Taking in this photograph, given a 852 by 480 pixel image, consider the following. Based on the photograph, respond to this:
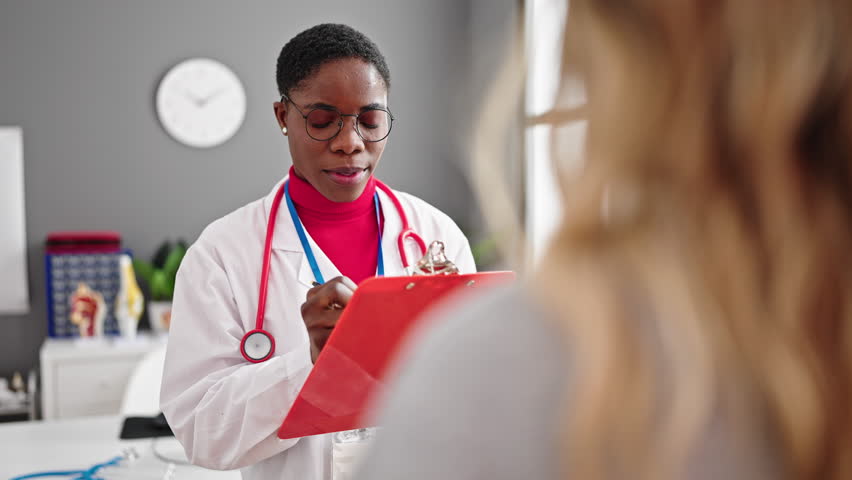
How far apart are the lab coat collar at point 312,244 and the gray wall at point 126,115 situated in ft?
6.95

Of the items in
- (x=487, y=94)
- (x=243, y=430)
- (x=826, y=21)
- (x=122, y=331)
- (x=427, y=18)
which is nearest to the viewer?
(x=826, y=21)

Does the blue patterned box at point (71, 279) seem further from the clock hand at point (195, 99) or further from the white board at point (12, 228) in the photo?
the clock hand at point (195, 99)

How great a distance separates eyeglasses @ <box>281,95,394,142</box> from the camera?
3.96 ft

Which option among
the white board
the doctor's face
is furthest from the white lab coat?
the white board

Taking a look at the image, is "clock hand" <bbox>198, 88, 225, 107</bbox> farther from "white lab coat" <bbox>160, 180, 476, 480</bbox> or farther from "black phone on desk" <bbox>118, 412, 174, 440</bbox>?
"white lab coat" <bbox>160, 180, 476, 480</bbox>

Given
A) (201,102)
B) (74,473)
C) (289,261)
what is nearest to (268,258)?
(289,261)

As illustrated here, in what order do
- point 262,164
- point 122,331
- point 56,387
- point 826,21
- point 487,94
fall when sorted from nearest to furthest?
point 826,21
point 487,94
point 56,387
point 122,331
point 262,164

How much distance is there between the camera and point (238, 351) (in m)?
1.19

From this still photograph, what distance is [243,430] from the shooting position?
1.09 m

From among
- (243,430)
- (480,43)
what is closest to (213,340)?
(243,430)

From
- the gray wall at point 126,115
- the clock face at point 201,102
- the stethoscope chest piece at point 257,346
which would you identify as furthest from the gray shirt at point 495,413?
the clock face at point 201,102

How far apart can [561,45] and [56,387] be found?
11.0 feet

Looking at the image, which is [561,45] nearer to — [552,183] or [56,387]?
[552,183]

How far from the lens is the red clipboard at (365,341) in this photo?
2.89 ft
